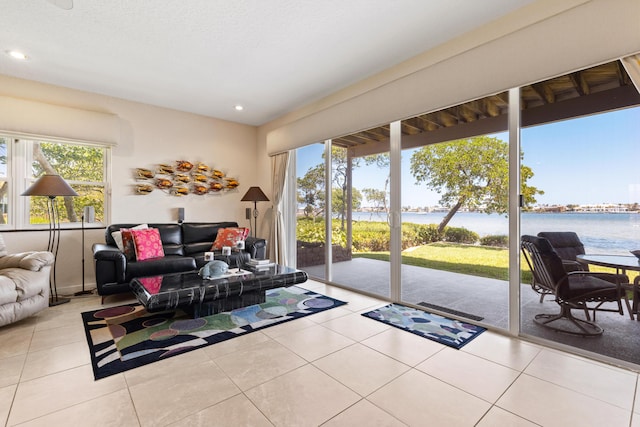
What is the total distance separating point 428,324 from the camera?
2818 millimetres

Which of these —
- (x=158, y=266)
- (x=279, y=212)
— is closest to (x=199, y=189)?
(x=279, y=212)

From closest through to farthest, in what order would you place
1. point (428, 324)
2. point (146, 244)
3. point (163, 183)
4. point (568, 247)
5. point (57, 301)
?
point (568, 247), point (428, 324), point (57, 301), point (146, 244), point (163, 183)

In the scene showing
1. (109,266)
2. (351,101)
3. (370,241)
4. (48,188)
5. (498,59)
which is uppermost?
(351,101)

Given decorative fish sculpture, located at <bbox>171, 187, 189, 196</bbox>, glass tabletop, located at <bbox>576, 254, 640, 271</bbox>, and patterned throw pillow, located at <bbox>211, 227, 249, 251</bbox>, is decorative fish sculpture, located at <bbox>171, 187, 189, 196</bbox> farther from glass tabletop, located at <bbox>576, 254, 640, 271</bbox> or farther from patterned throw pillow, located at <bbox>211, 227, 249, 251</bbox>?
glass tabletop, located at <bbox>576, 254, 640, 271</bbox>

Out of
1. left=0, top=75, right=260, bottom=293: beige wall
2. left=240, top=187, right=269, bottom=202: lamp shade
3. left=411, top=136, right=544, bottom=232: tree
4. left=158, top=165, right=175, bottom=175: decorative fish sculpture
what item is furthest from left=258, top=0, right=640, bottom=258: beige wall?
left=158, top=165, right=175, bottom=175: decorative fish sculpture

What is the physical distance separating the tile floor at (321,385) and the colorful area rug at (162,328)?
12 cm

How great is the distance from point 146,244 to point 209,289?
1.65 meters

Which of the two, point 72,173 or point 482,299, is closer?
point 482,299

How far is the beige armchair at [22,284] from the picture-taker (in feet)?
8.42

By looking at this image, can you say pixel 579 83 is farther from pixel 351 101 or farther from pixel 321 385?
pixel 321 385

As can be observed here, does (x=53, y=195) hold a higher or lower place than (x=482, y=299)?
higher

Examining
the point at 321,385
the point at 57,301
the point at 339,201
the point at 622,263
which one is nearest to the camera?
the point at 321,385

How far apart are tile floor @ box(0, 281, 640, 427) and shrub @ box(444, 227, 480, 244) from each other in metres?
0.92

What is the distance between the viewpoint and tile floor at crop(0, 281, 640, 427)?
157 centimetres
